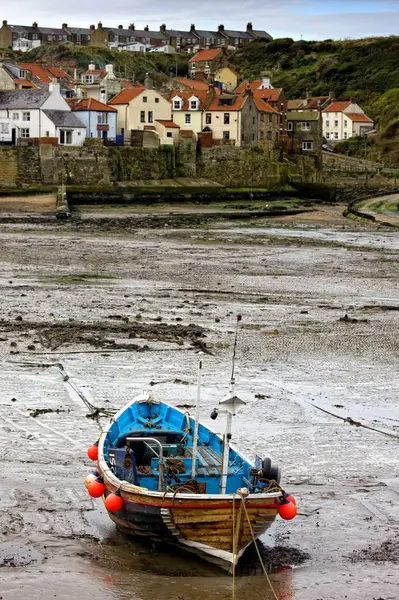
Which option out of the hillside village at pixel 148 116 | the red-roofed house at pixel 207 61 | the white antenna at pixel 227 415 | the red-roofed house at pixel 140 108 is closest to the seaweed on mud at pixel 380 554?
the white antenna at pixel 227 415

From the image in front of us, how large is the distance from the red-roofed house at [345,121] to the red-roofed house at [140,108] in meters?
31.6

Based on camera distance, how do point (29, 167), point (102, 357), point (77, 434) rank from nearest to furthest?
1. point (77, 434)
2. point (102, 357)
3. point (29, 167)

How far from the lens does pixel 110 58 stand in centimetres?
11638

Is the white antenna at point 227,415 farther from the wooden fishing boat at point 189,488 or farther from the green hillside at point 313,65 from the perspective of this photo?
the green hillside at point 313,65

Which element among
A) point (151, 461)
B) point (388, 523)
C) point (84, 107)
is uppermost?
point (84, 107)

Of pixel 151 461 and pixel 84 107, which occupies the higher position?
pixel 84 107

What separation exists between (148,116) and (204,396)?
5799 centimetres

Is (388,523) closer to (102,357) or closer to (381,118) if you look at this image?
(102,357)

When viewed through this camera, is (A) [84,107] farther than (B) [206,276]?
Yes

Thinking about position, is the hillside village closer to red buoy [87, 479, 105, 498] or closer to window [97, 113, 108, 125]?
window [97, 113, 108, 125]

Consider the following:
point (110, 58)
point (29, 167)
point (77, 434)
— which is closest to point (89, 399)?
point (77, 434)

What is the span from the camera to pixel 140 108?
7038 centimetres

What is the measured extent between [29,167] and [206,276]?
3788cm

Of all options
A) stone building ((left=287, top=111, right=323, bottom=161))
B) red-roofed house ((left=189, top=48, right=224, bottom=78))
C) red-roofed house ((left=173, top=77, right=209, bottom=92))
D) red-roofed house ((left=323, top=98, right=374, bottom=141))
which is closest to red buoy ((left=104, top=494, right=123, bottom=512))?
stone building ((left=287, top=111, right=323, bottom=161))
